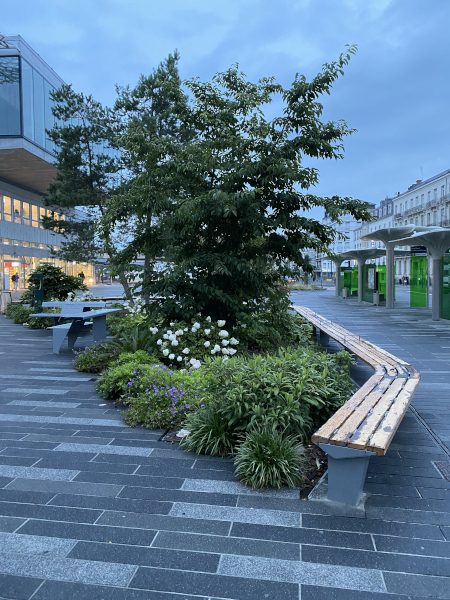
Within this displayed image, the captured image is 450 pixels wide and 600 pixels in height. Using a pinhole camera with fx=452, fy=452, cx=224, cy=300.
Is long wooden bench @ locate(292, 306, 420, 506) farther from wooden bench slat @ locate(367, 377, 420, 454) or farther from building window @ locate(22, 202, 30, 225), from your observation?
building window @ locate(22, 202, 30, 225)

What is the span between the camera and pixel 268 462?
134 inches

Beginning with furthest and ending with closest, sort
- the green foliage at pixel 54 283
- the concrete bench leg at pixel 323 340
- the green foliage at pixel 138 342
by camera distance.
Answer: the green foliage at pixel 54 283
the concrete bench leg at pixel 323 340
the green foliage at pixel 138 342

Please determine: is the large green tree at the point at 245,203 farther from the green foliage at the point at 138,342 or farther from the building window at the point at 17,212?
the building window at the point at 17,212

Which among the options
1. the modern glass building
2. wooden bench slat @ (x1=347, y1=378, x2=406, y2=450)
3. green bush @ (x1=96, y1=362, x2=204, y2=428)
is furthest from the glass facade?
wooden bench slat @ (x1=347, y1=378, x2=406, y2=450)

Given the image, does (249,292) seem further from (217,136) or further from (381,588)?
(381,588)

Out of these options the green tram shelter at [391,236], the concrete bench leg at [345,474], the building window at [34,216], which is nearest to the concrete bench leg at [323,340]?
the concrete bench leg at [345,474]

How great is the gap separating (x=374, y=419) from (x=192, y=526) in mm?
1527

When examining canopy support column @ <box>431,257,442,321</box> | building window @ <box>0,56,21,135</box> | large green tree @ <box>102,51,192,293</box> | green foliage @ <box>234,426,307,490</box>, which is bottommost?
green foliage @ <box>234,426,307,490</box>

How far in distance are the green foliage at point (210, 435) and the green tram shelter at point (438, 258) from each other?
12.7 m

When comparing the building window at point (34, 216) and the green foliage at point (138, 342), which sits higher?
the building window at point (34, 216)

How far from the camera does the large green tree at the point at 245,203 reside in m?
6.57

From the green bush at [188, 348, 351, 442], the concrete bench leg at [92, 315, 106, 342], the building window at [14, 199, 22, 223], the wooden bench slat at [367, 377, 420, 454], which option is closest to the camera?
the wooden bench slat at [367, 377, 420, 454]

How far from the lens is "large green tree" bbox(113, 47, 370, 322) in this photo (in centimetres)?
657

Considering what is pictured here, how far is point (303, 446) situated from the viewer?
379 centimetres
